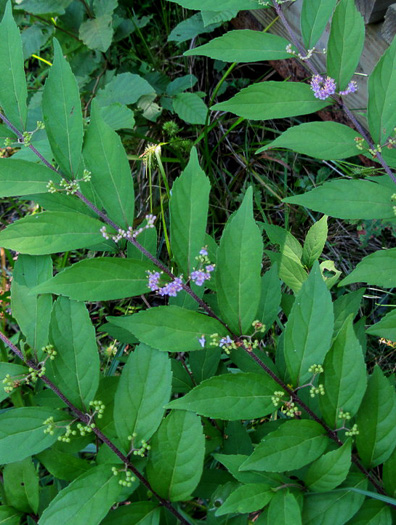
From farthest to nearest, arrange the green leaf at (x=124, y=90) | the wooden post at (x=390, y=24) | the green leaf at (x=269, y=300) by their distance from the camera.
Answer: the green leaf at (x=124, y=90) < the wooden post at (x=390, y=24) < the green leaf at (x=269, y=300)

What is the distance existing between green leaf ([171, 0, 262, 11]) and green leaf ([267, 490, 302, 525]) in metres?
1.35

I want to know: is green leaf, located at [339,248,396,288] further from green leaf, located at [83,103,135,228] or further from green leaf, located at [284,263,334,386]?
green leaf, located at [83,103,135,228]

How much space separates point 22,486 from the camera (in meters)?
1.56

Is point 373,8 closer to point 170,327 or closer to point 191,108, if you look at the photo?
point 191,108

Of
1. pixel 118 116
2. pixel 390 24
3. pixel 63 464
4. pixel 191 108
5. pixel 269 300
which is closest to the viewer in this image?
pixel 63 464

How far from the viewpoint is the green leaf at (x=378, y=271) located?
154cm

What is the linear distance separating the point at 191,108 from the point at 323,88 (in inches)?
64.7

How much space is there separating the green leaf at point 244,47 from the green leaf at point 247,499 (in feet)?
3.91

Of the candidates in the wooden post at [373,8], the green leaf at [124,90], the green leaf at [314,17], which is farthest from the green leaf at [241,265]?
the green leaf at [124,90]

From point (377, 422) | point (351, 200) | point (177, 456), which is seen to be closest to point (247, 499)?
point (177, 456)

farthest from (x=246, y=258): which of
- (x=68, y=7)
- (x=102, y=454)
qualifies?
(x=68, y=7)

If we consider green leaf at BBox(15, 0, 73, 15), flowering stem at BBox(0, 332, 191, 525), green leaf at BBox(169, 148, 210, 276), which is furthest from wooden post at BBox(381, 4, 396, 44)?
flowering stem at BBox(0, 332, 191, 525)

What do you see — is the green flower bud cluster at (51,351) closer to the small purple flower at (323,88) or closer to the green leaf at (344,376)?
the green leaf at (344,376)

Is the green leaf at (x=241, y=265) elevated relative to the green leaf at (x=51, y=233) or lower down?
lower down
